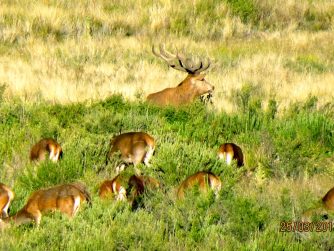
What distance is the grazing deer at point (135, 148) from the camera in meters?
9.88

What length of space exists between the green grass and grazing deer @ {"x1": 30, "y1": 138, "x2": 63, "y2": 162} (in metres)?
0.13

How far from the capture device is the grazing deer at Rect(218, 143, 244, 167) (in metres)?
9.90

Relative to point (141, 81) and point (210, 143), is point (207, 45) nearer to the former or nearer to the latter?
point (141, 81)

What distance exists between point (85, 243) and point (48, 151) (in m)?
3.08

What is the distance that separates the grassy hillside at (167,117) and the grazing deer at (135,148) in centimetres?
19

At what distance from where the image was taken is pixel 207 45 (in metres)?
22.7

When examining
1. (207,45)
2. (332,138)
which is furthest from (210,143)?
(207,45)

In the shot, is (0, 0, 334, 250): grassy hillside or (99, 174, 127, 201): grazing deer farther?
(99, 174, 127, 201): grazing deer

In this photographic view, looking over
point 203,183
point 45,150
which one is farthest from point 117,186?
point 45,150

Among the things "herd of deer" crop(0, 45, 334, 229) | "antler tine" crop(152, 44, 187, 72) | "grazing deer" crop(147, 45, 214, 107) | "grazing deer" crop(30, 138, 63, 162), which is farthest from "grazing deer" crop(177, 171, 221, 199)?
"antler tine" crop(152, 44, 187, 72)

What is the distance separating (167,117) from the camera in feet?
41.7
